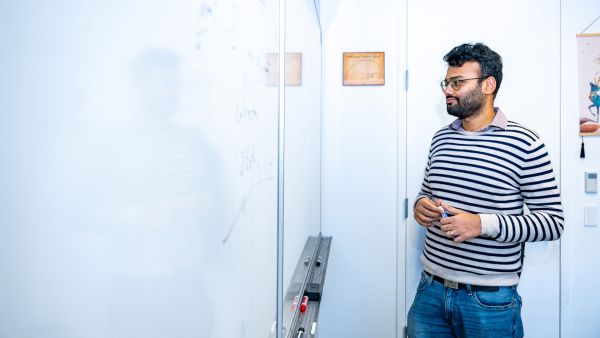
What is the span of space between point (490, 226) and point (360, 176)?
2.73ft

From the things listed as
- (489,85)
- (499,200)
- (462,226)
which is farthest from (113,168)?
(489,85)

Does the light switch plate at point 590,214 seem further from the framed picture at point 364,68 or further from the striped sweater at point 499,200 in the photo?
the framed picture at point 364,68

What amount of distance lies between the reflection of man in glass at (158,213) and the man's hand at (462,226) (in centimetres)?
116

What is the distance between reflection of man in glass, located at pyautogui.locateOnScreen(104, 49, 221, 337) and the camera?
0.85ft

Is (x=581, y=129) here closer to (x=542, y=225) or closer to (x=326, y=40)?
(x=542, y=225)

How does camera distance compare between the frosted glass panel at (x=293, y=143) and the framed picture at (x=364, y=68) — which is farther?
the framed picture at (x=364, y=68)

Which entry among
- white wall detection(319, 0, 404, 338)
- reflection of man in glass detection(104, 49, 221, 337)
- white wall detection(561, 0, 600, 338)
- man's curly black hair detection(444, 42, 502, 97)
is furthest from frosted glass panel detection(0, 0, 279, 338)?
white wall detection(561, 0, 600, 338)

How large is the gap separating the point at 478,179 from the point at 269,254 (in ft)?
3.48

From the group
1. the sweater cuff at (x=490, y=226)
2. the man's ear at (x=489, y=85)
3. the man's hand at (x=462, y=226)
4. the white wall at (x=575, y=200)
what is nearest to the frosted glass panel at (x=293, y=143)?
Result: the man's hand at (x=462, y=226)

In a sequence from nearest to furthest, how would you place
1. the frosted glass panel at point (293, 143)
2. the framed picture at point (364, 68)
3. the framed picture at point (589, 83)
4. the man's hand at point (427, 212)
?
the frosted glass panel at point (293, 143) → the man's hand at point (427, 212) → the framed picture at point (589, 83) → the framed picture at point (364, 68)

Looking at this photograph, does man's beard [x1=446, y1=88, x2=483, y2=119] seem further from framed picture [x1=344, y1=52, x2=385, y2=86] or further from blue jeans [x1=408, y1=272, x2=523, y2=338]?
blue jeans [x1=408, y1=272, x2=523, y2=338]

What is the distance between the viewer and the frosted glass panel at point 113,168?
0.21m

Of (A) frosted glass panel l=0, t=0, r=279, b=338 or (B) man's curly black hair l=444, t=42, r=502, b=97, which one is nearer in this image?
(A) frosted glass panel l=0, t=0, r=279, b=338

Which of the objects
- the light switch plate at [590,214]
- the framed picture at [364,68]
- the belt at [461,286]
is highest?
the framed picture at [364,68]
